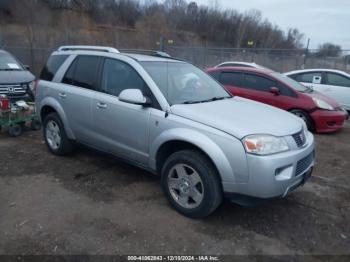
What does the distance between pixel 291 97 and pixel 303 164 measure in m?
4.68

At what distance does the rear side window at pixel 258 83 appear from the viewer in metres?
8.23

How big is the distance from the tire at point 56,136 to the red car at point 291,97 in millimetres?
4870

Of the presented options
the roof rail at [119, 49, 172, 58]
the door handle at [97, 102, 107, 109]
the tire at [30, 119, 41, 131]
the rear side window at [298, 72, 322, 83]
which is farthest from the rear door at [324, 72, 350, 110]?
the tire at [30, 119, 41, 131]

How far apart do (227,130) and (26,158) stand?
3.71m

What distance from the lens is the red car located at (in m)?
7.73

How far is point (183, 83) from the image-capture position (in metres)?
4.32

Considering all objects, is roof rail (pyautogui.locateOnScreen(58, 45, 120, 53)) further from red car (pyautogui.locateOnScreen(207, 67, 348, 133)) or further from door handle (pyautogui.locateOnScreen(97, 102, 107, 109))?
red car (pyautogui.locateOnScreen(207, 67, 348, 133))

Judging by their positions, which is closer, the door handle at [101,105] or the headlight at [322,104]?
the door handle at [101,105]

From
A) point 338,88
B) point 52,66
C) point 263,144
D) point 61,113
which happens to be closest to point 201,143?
point 263,144

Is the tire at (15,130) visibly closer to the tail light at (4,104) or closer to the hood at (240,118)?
the tail light at (4,104)

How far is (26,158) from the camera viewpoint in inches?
214

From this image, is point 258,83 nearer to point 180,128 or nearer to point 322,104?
point 322,104

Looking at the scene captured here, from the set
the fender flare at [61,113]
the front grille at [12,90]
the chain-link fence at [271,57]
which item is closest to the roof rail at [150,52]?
the fender flare at [61,113]

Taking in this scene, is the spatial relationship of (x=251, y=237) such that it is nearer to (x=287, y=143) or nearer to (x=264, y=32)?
(x=287, y=143)
